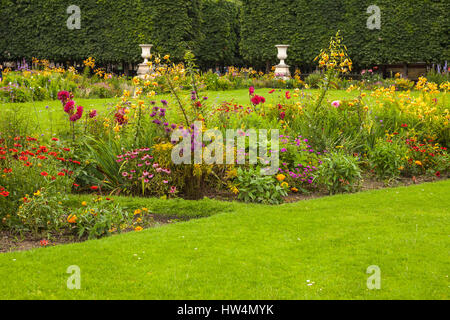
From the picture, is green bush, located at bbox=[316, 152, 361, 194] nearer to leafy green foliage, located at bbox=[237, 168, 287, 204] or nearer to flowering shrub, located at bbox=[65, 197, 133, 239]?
leafy green foliage, located at bbox=[237, 168, 287, 204]

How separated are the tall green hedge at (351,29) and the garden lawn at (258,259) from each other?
44.5 ft

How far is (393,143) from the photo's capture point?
7.32 meters

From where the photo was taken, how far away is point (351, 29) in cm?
1888

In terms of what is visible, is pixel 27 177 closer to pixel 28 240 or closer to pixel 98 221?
pixel 28 240

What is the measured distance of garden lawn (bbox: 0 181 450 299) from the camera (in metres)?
3.68

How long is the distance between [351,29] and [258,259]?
53.2ft

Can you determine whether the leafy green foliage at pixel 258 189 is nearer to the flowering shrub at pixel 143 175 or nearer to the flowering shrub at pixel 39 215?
the flowering shrub at pixel 143 175

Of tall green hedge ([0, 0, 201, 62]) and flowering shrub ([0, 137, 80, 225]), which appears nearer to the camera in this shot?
flowering shrub ([0, 137, 80, 225])

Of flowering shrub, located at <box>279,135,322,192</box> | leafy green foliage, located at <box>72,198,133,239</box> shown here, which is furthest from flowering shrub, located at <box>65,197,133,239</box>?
flowering shrub, located at <box>279,135,322,192</box>

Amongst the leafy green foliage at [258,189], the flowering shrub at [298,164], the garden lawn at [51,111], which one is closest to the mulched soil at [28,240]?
the leafy green foliage at [258,189]

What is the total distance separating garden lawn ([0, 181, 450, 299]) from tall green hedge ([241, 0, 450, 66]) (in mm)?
13566

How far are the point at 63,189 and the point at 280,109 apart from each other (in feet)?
12.7
